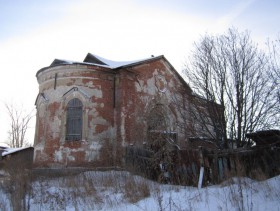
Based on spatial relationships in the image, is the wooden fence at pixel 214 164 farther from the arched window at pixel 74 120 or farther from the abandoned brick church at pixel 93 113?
the arched window at pixel 74 120

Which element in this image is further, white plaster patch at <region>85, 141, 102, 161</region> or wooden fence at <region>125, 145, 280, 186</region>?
white plaster patch at <region>85, 141, 102, 161</region>

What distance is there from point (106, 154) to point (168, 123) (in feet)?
15.5

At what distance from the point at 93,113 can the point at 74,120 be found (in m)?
1.11

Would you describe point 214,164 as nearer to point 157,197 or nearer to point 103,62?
point 157,197

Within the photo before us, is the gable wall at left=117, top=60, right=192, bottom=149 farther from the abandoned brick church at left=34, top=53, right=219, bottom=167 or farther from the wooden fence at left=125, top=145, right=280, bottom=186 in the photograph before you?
the wooden fence at left=125, top=145, right=280, bottom=186

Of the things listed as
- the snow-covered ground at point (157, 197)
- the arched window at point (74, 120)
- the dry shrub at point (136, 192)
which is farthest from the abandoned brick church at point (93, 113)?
the dry shrub at point (136, 192)

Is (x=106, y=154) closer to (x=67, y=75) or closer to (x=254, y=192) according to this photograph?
(x=67, y=75)

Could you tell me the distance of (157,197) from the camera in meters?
6.55

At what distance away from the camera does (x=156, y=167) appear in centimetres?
1021

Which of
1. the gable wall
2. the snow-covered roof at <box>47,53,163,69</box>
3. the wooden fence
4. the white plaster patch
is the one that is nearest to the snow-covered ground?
the wooden fence

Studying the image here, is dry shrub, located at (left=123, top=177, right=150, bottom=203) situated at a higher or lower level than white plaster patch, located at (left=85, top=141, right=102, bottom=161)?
lower

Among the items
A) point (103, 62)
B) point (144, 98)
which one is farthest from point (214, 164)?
point (103, 62)

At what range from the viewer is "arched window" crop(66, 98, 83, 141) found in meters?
14.6

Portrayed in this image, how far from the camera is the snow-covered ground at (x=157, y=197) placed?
5754 millimetres
